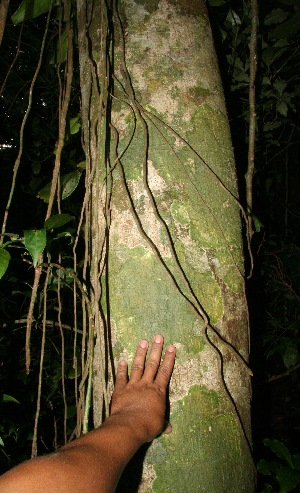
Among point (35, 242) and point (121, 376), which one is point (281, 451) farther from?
point (35, 242)

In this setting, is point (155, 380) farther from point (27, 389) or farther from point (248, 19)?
point (248, 19)

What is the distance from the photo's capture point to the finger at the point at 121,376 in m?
0.98

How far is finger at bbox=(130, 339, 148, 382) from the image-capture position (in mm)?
957

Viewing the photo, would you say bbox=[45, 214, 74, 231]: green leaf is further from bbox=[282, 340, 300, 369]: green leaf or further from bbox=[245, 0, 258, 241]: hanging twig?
bbox=[282, 340, 300, 369]: green leaf

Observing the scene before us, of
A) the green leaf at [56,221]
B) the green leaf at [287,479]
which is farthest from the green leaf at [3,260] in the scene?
the green leaf at [287,479]

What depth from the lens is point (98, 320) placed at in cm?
101

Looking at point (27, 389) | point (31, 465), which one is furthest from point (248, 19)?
point (27, 389)

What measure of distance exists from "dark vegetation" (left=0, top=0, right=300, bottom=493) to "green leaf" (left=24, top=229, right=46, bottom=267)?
202 mm

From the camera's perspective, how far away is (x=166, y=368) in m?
0.94

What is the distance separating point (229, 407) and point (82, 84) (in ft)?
3.68

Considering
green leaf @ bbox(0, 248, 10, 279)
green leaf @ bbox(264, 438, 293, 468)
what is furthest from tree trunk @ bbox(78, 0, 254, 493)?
green leaf @ bbox(264, 438, 293, 468)

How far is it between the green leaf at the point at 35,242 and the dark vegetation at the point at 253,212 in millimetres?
202

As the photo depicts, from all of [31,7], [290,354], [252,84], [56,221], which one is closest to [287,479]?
[290,354]

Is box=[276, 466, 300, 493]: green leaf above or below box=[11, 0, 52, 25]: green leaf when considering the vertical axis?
below
